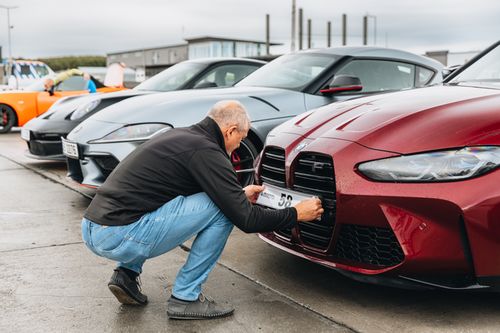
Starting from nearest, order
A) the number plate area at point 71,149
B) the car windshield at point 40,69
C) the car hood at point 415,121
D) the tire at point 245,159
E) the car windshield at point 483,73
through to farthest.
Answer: the car hood at point 415,121, the car windshield at point 483,73, the tire at point 245,159, the number plate area at point 71,149, the car windshield at point 40,69

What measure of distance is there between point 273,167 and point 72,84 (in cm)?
1000

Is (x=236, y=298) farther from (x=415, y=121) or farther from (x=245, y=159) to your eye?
(x=245, y=159)

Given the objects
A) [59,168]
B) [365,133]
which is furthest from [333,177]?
[59,168]

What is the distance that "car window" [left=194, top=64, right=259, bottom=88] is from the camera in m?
7.48

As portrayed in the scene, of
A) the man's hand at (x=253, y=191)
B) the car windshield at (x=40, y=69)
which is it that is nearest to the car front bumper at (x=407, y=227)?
the man's hand at (x=253, y=191)

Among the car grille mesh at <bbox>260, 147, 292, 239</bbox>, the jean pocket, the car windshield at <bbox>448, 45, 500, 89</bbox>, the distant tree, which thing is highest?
the distant tree

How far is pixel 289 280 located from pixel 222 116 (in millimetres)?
1101

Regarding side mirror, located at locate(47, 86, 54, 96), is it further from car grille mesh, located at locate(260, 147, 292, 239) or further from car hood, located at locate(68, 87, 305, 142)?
car grille mesh, located at locate(260, 147, 292, 239)

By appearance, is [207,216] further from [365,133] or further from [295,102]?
[295,102]

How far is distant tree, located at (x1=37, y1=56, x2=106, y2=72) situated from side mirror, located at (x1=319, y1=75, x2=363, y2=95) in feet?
312

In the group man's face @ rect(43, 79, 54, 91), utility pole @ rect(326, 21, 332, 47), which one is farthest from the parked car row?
utility pole @ rect(326, 21, 332, 47)

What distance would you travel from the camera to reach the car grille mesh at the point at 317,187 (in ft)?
10.3

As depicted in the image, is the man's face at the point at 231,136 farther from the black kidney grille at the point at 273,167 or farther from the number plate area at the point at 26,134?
the number plate area at the point at 26,134

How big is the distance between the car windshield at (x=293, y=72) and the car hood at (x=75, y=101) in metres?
1.60
